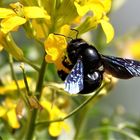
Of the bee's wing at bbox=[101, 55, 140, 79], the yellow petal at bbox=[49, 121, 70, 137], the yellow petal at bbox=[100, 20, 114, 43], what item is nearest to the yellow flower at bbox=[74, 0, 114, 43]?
the yellow petal at bbox=[100, 20, 114, 43]

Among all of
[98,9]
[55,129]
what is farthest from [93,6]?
[55,129]

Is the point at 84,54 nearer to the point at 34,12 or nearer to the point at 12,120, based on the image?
the point at 34,12

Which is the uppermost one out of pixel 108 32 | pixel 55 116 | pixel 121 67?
pixel 108 32

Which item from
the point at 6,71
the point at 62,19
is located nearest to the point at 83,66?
the point at 62,19

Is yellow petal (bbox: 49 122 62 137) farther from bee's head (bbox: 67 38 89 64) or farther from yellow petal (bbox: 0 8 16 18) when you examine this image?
yellow petal (bbox: 0 8 16 18)

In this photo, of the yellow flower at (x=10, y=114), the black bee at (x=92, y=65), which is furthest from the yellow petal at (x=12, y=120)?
the black bee at (x=92, y=65)

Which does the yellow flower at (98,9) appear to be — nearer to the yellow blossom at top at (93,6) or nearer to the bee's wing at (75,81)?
the yellow blossom at top at (93,6)

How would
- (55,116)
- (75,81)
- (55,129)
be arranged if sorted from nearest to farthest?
(75,81)
(55,129)
(55,116)
